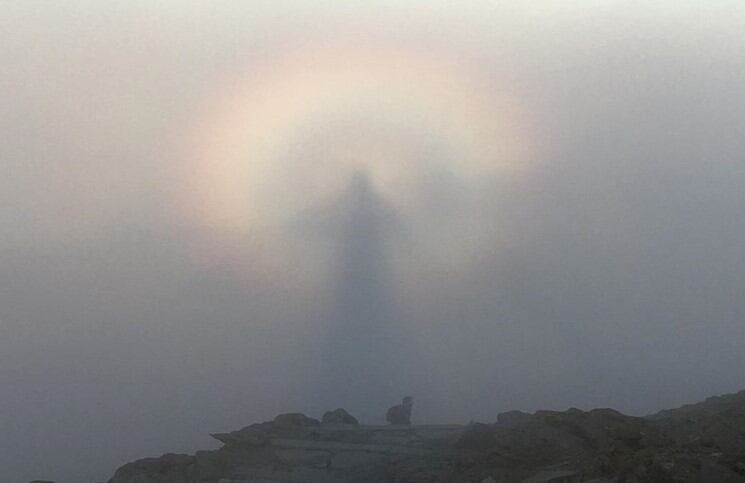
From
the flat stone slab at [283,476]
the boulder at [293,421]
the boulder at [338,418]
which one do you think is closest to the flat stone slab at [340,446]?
the boulder at [293,421]

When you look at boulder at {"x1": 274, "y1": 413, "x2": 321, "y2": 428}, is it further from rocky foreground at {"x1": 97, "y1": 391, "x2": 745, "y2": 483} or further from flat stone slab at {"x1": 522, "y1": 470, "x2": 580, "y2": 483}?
flat stone slab at {"x1": 522, "y1": 470, "x2": 580, "y2": 483}

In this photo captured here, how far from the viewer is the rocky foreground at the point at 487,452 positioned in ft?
35.1

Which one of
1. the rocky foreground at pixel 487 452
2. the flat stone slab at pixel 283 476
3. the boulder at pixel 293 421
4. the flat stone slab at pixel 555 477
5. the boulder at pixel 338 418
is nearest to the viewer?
the rocky foreground at pixel 487 452

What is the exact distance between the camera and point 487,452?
1373 centimetres

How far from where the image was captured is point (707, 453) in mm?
11320

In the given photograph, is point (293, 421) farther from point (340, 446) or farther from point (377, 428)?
point (340, 446)

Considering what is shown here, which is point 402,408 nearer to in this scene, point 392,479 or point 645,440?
point 392,479

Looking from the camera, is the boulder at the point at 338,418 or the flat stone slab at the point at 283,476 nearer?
the flat stone slab at the point at 283,476

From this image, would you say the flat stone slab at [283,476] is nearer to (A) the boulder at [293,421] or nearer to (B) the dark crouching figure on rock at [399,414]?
(A) the boulder at [293,421]

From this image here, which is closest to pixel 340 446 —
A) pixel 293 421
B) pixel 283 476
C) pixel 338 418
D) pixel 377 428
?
pixel 283 476

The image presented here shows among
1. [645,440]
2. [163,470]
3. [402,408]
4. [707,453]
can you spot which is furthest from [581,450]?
[402,408]

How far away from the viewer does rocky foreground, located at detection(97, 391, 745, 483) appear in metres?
10.7

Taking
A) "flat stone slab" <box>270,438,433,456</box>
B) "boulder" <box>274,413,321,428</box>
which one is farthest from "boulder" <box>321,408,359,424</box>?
"flat stone slab" <box>270,438,433,456</box>

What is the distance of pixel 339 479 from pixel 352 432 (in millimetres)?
3066
